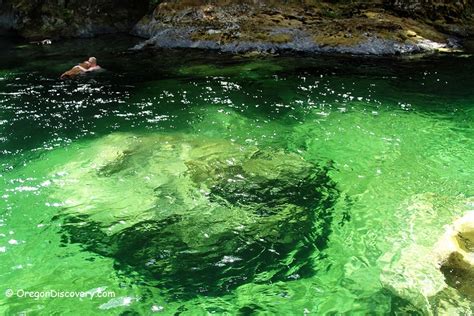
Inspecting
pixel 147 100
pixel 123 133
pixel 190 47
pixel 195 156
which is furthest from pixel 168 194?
pixel 190 47

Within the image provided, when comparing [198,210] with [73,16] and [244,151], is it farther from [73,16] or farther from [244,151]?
[73,16]

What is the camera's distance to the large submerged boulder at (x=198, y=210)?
586cm

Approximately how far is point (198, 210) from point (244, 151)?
2422 mm

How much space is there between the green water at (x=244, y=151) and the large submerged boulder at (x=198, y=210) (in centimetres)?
4

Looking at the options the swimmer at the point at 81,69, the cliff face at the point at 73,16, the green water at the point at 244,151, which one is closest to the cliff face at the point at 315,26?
the green water at the point at 244,151

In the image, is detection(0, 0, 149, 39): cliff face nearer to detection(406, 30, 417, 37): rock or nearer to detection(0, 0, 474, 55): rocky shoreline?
detection(0, 0, 474, 55): rocky shoreline

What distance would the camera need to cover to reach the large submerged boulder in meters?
5.86

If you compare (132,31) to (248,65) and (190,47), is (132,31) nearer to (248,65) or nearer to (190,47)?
(190,47)

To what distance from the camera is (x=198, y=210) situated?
6.98 metres

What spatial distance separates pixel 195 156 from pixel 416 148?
4.58m

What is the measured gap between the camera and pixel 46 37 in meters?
21.9

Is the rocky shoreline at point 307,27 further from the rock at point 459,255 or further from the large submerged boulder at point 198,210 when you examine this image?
the rock at point 459,255

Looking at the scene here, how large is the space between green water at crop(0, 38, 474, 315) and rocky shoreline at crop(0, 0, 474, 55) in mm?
1618

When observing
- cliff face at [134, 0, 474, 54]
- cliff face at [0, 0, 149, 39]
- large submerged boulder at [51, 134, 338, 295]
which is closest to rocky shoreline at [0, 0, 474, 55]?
cliff face at [134, 0, 474, 54]
